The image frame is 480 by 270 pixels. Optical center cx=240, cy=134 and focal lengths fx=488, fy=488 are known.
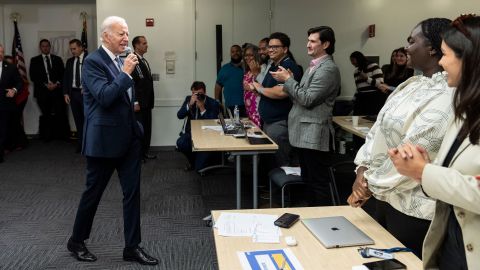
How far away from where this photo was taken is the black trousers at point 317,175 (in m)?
3.66

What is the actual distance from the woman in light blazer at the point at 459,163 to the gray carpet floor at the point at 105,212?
2.04 m

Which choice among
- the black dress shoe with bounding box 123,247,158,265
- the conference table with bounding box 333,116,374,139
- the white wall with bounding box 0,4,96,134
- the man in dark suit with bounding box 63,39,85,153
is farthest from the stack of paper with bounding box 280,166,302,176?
the white wall with bounding box 0,4,96,134

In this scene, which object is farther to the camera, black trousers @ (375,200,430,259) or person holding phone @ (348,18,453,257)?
black trousers @ (375,200,430,259)

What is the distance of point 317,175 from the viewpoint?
3.67 metres

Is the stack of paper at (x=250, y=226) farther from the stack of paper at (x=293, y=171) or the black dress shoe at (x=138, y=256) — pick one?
the stack of paper at (x=293, y=171)

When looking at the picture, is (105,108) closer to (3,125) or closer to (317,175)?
(317,175)

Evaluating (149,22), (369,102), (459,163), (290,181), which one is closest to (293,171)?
(290,181)

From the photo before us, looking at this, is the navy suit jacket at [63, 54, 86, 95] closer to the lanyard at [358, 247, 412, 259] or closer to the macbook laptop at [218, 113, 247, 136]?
the macbook laptop at [218, 113, 247, 136]

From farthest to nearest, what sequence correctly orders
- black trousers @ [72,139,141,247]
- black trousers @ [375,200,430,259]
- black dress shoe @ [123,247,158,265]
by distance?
black dress shoe @ [123,247,158,265] < black trousers @ [72,139,141,247] < black trousers @ [375,200,430,259]

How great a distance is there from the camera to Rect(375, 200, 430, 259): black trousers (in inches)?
71.1

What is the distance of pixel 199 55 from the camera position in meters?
7.03

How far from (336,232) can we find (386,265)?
31 cm

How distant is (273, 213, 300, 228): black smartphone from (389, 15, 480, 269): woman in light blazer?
Result: 0.62 metres

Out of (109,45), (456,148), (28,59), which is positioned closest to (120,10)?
(28,59)
